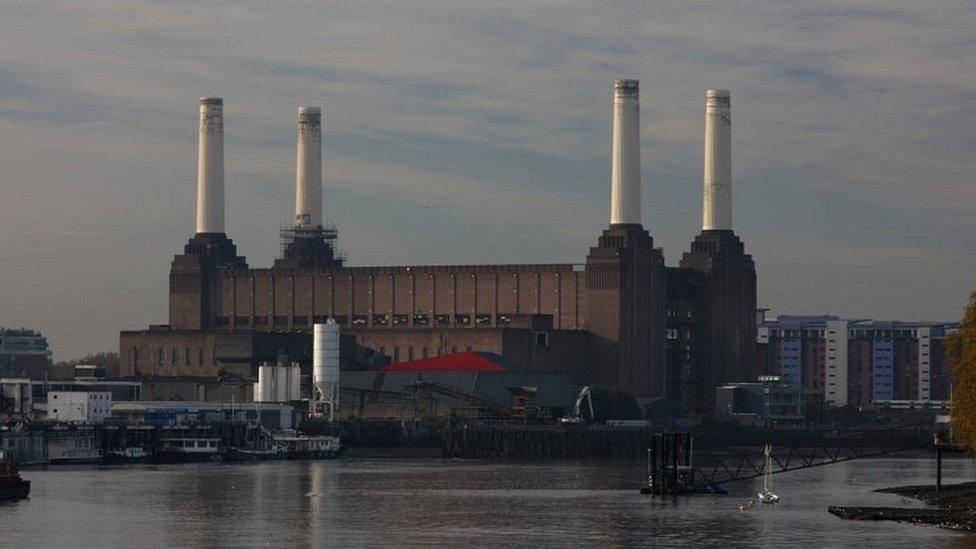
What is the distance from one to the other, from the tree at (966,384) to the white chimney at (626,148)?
88100mm

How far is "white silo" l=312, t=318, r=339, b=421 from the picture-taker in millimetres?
186875

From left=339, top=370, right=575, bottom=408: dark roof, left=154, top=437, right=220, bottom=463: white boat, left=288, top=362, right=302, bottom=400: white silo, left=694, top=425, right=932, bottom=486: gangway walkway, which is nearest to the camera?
left=694, top=425, right=932, bottom=486: gangway walkway

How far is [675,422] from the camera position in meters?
197

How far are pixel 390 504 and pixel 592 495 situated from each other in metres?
12.5

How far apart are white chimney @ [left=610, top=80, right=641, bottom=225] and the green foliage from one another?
14.7 metres

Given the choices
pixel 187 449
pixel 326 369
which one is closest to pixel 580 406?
pixel 326 369

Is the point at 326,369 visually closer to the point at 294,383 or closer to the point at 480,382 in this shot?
the point at 294,383

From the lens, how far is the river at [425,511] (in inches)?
3108

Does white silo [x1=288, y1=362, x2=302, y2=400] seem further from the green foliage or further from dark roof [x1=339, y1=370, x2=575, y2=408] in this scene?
the green foliage

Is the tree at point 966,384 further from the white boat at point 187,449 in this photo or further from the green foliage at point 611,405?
the green foliage at point 611,405

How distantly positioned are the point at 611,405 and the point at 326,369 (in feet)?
76.2

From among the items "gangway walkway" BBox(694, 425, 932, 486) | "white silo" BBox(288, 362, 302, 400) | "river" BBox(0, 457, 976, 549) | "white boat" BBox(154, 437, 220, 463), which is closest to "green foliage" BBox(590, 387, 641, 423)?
"gangway walkway" BBox(694, 425, 932, 486)

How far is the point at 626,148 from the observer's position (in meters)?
190

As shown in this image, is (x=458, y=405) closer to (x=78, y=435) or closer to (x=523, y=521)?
(x=78, y=435)
